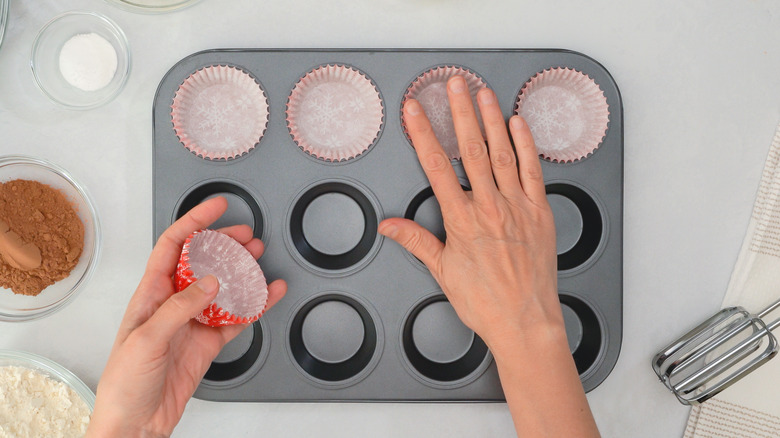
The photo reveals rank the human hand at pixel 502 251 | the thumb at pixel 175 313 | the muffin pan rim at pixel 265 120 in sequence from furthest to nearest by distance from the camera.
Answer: the muffin pan rim at pixel 265 120
the human hand at pixel 502 251
the thumb at pixel 175 313

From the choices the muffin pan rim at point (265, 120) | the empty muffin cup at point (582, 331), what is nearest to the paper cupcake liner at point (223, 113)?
the muffin pan rim at point (265, 120)

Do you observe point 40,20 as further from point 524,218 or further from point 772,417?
point 772,417

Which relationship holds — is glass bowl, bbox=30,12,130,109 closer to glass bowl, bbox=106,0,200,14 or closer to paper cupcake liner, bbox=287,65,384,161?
glass bowl, bbox=106,0,200,14

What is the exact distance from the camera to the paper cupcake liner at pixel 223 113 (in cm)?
106

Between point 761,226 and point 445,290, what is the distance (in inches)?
27.8

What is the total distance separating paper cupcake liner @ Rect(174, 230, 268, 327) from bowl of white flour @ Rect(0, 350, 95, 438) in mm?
343

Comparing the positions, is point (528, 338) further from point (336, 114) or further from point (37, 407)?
point (37, 407)

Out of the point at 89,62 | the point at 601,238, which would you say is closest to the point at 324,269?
the point at 601,238

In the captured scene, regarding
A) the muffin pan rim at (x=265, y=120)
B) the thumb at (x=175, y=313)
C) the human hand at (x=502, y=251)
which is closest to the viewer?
the thumb at (x=175, y=313)

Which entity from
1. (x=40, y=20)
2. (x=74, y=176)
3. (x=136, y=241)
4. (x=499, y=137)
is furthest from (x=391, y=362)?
(x=40, y=20)

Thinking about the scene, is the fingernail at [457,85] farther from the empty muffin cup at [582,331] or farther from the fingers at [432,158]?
the empty muffin cup at [582,331]

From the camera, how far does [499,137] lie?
0.99m

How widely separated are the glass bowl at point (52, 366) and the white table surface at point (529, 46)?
37 mm

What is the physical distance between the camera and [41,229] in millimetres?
1047
